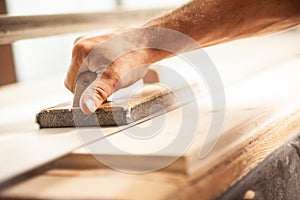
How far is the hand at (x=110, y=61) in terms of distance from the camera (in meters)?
1.29

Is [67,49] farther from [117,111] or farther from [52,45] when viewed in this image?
[117,111]

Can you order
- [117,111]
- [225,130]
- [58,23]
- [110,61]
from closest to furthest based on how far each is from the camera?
[225,130]
[117,111]
[110,61]
[58,23]

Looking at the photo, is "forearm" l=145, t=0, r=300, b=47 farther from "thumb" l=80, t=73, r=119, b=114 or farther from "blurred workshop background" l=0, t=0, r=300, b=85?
"blurred workshop background" l=0, t=0, r=300, b=85

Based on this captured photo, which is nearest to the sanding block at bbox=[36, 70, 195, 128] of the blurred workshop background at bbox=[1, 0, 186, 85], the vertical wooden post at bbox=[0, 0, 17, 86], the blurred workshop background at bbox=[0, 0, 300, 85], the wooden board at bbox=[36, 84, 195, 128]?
the wooden board at bbox=[36, 84, 195, 128]

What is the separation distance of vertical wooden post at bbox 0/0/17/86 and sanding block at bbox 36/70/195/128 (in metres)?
2.48

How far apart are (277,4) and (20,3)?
367cm

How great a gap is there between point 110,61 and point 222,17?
1.30 ft

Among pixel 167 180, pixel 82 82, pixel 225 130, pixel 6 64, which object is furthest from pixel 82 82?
→ pixel 6 64

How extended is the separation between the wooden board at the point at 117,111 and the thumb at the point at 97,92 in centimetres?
3

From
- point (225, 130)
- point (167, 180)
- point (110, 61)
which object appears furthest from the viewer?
point (110, 61)

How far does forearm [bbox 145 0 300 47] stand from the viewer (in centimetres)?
145

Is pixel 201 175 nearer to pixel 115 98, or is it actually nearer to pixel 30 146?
pixel 30 146

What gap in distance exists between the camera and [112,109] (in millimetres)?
1262

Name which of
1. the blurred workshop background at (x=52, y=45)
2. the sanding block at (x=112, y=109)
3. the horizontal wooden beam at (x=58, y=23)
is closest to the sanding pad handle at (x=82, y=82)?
the sanding block at (x=112, y=109)
